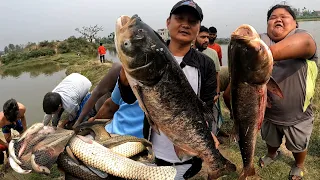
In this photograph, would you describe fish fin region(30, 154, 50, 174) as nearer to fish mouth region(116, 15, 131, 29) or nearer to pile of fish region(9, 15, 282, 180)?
pile of fish region(9, 15, 282, 180)

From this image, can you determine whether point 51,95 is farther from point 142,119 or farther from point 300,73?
point 300,73

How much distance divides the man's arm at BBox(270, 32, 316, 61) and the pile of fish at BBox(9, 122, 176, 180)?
1.37 metres

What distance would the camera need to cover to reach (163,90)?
6.37 feet

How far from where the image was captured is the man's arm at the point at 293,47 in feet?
7.37

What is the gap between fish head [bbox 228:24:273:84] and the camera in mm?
1987

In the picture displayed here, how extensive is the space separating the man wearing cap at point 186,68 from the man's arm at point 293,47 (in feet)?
1.86

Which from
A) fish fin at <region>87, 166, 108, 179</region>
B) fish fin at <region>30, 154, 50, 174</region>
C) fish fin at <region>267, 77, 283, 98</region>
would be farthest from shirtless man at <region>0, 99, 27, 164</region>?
fish fin at <region>267, 77, 283, 98</region>

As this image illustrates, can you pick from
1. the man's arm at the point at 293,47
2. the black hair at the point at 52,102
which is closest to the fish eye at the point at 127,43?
the man's arm at the point at 293,47

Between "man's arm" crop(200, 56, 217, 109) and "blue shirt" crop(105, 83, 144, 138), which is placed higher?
"man's arm" crop(200, 56, 217, 109)

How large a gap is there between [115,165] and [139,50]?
761mm

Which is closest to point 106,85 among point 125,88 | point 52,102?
point 125,88

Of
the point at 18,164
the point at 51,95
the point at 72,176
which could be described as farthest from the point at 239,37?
the point at 51,95

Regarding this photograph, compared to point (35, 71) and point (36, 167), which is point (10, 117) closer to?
point (36, 167)

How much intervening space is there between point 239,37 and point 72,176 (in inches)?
59.9
